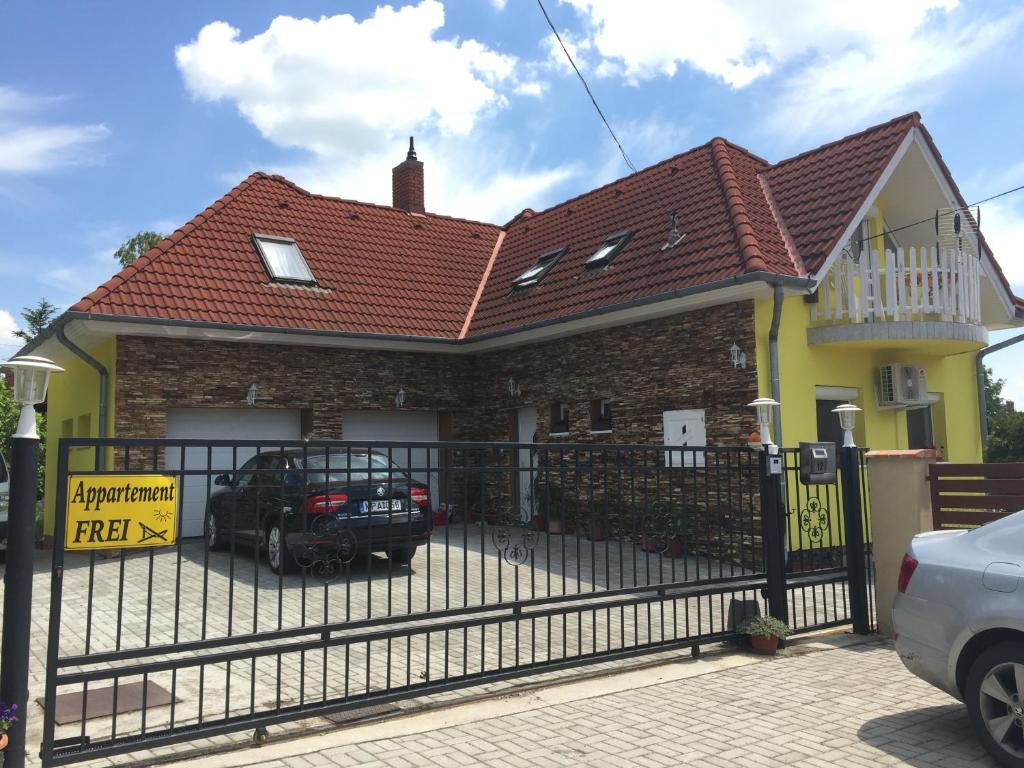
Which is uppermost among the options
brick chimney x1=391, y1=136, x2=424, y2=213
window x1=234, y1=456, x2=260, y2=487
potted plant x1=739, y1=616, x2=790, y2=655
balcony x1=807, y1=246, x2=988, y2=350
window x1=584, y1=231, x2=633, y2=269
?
brick chimney x1=391, y1=136, x2=424, y2=213

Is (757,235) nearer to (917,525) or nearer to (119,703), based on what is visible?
(917,525)

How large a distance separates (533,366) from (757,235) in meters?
4.74

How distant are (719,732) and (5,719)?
3.83m

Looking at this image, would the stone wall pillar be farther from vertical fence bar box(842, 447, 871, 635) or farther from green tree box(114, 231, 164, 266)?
green tree box(114, 231, 164, 266)

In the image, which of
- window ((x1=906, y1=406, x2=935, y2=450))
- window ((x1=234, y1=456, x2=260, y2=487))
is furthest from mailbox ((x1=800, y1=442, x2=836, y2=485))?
window ((x1=906, y1=406, x2=935, y2=450))

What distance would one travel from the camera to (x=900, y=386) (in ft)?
41.5

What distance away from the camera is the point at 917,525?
7.22 metres

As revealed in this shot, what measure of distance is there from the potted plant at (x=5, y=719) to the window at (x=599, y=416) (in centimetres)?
1054

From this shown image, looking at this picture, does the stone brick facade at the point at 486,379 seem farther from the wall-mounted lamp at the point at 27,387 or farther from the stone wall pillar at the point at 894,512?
the wall-mounted lamp at the point at 27,387

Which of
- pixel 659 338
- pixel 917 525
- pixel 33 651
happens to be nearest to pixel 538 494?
pixel 659 338

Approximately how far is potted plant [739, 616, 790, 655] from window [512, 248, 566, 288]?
9.76 m

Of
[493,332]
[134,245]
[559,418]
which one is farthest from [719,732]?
[134,245]

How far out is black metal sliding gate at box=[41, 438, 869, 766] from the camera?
4.53m

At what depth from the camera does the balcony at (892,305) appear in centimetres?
1163
